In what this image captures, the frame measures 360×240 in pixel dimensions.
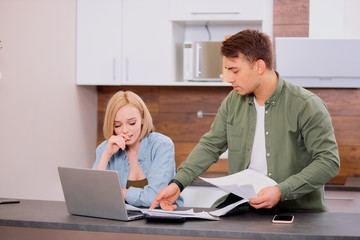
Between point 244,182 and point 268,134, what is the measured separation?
302mm

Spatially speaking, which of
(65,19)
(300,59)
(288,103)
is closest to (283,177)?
(288,103)

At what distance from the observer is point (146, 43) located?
3807mm

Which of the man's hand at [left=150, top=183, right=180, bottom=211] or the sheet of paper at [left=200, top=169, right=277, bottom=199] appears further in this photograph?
the man's hand at [left=150, top=183, right=180, bottom=211]

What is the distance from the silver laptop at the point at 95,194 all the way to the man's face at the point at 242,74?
662 mm

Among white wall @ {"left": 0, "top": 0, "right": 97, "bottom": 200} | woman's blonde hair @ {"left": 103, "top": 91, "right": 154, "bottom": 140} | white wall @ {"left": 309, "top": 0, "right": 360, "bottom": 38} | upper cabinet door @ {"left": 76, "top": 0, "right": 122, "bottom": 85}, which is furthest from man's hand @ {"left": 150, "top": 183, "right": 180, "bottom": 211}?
white wall @ {"left": 309, "top": 0, "right": 360, "bottom": 38}

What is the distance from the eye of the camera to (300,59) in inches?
142

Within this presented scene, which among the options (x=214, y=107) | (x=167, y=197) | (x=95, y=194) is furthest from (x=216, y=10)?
(x=95, y=194)

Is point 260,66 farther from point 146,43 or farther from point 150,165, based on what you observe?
point 146,43

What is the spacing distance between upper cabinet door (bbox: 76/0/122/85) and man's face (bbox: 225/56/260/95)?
181 cm

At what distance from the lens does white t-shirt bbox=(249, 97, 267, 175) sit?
2258 mm

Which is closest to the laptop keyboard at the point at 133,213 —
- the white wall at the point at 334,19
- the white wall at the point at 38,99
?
the white wall at the point at 38,99

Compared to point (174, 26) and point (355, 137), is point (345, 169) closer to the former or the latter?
point (355, 137)

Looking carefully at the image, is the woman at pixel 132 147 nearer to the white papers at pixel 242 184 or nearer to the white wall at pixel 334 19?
the white papers at pixel 242 184

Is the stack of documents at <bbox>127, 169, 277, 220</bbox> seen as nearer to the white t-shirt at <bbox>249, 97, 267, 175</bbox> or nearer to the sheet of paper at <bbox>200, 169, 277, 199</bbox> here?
the sheet of paper at <bbox>200, 169, 277, 199</bbox>
